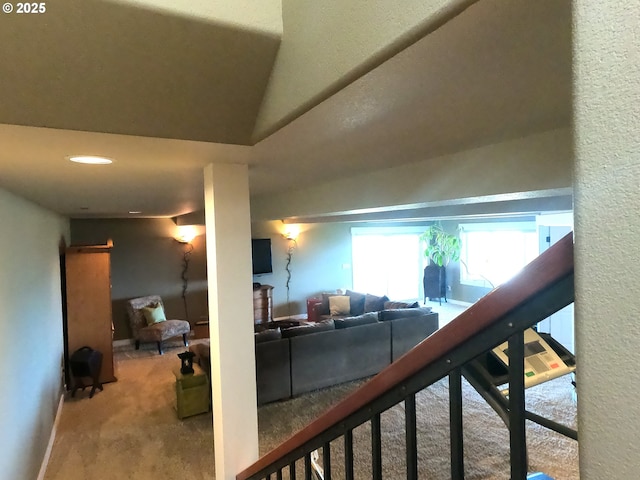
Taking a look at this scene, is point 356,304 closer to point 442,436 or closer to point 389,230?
point 389,230

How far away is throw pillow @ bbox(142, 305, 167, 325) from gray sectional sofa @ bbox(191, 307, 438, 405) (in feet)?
6.40

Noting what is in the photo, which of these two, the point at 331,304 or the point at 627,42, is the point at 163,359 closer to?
the point at 331,304

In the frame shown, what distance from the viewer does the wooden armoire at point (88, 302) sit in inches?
196

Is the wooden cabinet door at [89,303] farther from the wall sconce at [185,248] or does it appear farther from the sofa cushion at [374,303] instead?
the sofa cushion at [374,303]

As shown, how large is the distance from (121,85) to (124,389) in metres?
4.99

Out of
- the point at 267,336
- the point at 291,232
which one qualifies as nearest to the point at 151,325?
the point at 267,336

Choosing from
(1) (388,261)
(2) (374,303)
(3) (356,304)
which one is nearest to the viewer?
(2) (374,303)

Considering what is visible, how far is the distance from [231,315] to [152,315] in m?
5.26

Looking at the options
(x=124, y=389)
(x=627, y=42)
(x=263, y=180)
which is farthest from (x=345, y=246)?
(x=627, y=42)

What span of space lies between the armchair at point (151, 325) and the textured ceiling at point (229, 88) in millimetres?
5190

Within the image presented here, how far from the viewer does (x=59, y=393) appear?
4.51 m

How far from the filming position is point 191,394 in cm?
418

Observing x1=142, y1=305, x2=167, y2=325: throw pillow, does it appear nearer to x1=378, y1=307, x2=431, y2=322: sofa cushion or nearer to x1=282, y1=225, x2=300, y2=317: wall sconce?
x1=282, y1=225, x2=300, y2=317: wall sconce

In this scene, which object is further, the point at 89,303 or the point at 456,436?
the point at 89,303
